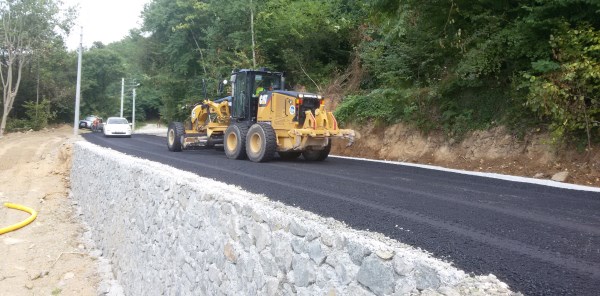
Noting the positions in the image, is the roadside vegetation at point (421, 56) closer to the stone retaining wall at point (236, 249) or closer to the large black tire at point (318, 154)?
the large black tire at point (318, 154)

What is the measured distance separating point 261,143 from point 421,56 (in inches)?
229

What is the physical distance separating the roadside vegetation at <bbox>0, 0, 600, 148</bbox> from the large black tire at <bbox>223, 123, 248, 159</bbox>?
1924mm

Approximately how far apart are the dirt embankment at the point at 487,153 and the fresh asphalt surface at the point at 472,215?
1840 millimetres

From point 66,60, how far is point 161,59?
18003mm

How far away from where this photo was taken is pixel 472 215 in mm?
4863

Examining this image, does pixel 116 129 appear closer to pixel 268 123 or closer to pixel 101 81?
pixel 268 123

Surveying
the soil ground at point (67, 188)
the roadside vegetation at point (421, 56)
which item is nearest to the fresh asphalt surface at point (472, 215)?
the soil ground at point (67, 188)

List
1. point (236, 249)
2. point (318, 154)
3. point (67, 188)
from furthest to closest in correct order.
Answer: point (67, 188)
point (318, 154)
point (236, 249)

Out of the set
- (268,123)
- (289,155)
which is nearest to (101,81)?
(289,155)

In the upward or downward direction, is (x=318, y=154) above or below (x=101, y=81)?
below

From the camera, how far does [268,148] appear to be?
10484mm

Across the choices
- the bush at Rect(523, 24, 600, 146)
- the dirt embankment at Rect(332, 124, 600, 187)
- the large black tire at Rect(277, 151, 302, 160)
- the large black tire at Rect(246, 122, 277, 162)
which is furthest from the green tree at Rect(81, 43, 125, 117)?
the bush at Rect(523, 24, 600, 146)

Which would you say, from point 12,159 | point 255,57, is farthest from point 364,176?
point 12,159

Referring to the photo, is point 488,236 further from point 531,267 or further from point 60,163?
point 60,163
